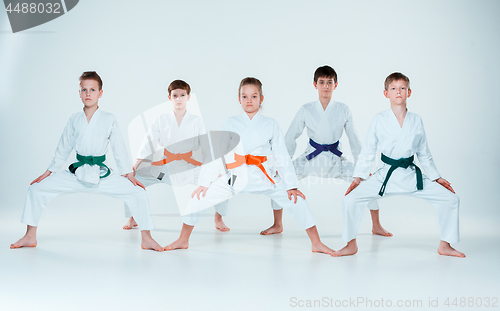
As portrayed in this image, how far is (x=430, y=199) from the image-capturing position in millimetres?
3371

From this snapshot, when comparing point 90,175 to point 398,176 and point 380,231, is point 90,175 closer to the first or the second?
point 398,176

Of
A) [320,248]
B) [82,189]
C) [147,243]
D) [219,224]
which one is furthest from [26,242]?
[320,248]

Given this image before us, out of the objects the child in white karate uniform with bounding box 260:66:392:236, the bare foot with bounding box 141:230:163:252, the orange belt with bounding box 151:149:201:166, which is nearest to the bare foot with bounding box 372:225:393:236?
the child in white karate uniform with bounding box 260:66:392:236

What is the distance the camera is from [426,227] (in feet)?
14.3

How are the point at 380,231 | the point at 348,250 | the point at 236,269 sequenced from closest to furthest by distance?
the point at 236,269 < the point at 348,250 < the point at 380,231

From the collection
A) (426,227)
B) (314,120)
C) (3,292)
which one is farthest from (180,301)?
(426,227)

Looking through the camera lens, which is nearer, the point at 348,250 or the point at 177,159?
the point at 348,250

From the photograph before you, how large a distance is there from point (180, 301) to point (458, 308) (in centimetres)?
145

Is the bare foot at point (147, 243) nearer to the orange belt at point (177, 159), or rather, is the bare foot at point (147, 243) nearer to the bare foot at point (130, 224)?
the bare foot at point (130, 224)

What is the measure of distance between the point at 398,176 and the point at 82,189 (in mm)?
2453

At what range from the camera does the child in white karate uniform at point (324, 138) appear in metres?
4.11

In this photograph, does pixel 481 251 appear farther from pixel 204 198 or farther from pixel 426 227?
pixel 204 198

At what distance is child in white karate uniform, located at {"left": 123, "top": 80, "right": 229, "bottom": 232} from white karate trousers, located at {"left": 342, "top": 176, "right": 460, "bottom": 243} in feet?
4.47

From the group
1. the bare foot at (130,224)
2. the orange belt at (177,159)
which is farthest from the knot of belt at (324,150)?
the bare foot at (130,224)
